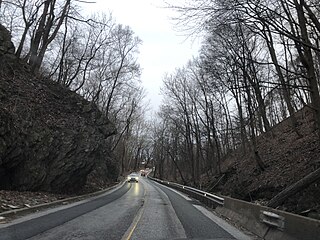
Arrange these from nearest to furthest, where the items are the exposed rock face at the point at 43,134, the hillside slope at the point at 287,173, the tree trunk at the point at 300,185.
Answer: the tree trunk at the point at 300,185, the hillside slope at the point at 287,173, the exposed rock face at the point at 43,134

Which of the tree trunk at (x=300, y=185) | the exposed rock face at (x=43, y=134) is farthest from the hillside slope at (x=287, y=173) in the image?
the exposed rock face at (x=43, y=134)

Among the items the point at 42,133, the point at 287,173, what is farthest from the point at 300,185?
the point at 42,133

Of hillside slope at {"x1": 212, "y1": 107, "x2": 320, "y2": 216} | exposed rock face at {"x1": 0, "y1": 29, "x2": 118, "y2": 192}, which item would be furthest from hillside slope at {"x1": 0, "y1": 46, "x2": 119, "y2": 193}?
hillside slope at {"x1": 212, "y1": 107, "x2": 320, "y2": 216}

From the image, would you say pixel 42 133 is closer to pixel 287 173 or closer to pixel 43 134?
pixel 43 134

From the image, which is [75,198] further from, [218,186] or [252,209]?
[218,186]

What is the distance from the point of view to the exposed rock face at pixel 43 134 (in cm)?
1628

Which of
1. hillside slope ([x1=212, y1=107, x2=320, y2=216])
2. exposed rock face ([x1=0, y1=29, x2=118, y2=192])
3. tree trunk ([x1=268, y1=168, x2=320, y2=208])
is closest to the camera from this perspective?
tree trunk ([x1=268, y1=168, x2=320, y2=208])

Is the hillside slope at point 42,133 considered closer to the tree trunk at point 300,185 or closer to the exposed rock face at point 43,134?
the exposed rock face at point 43,134

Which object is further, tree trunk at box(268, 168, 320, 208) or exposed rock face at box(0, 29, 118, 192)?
exposed rock face at box(0, 29, 118, 192)

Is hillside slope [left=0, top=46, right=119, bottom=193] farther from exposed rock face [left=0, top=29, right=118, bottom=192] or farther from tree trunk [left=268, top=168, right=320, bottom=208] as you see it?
tree trunk [left=268, top=168, right=320, bottom=208]

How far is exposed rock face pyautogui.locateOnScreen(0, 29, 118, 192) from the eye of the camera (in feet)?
53.4

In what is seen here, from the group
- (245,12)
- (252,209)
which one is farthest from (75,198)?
(245,12)

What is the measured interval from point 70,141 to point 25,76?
5779 mm

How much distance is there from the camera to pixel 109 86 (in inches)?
1704
